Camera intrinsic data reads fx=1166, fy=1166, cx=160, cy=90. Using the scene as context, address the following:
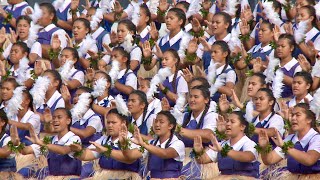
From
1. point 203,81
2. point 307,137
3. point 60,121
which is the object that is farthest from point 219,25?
point 307,137

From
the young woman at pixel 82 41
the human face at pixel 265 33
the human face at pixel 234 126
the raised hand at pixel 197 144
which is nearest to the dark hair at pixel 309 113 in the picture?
the human face at pixel 234 126

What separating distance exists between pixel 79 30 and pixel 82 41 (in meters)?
0.12

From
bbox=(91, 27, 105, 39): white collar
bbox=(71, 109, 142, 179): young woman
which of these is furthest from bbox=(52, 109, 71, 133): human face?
bbox=(91, 27, 105, 39): white collar

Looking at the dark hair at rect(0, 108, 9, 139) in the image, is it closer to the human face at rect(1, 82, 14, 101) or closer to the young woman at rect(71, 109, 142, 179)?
the human face at rect(1, 82, 14, 101)

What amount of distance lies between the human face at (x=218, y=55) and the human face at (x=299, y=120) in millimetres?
2172

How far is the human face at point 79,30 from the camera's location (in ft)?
37.9

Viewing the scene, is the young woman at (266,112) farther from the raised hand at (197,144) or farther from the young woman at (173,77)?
the young woman at (173,77)

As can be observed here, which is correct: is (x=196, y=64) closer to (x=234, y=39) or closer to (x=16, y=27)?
(x=234, y=39)

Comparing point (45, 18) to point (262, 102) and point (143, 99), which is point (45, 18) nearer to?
point (143, 99)

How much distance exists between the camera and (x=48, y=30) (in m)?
11.7

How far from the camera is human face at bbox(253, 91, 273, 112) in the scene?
9023 mm

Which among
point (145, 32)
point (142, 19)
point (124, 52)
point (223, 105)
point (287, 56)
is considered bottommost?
point (223, 105)

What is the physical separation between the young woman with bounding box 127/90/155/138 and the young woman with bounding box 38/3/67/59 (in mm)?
2207

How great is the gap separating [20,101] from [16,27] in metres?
2.12
